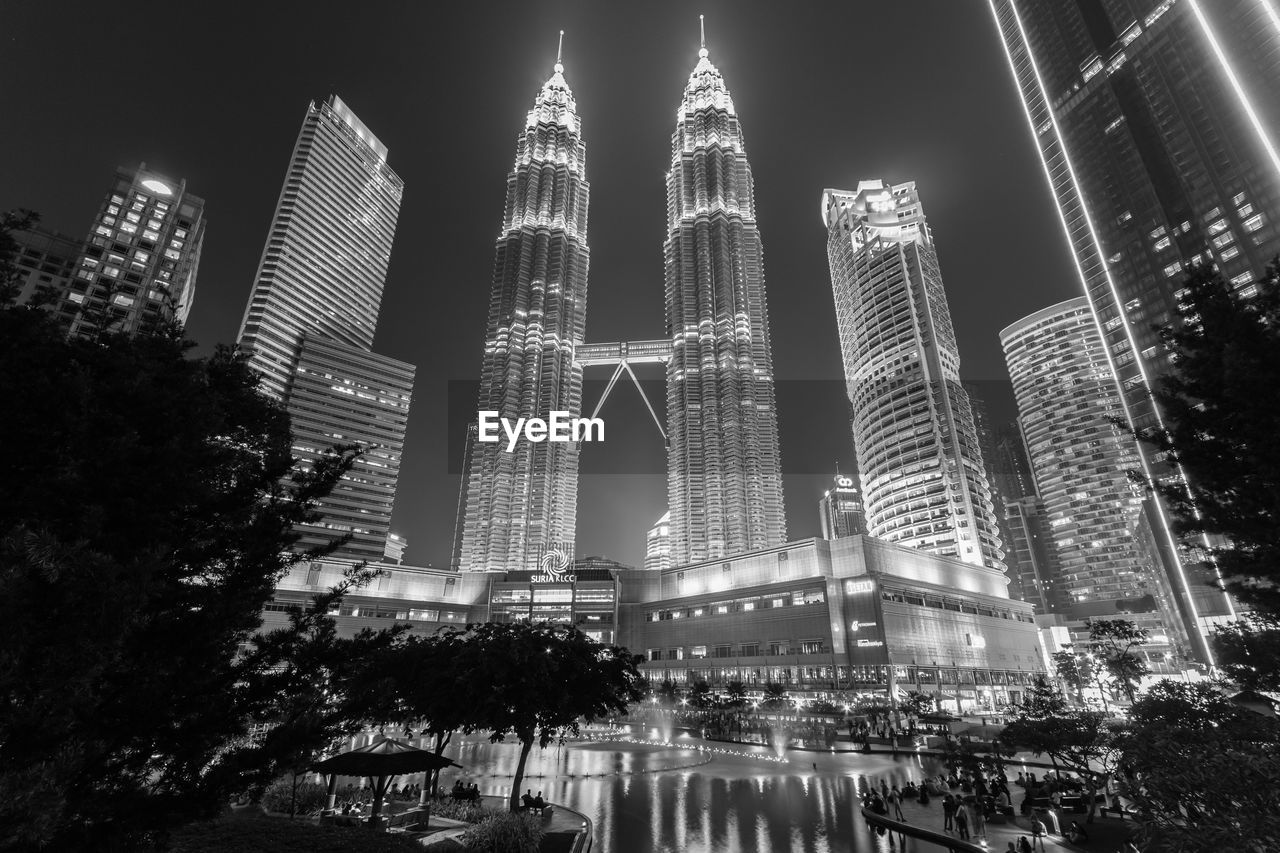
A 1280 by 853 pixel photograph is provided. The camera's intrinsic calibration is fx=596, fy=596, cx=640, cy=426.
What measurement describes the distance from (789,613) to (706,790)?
7690cm

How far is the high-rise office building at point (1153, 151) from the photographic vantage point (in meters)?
81.2

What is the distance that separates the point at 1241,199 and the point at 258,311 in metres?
218

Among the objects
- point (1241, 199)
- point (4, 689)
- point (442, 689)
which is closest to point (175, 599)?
point (4, 689)

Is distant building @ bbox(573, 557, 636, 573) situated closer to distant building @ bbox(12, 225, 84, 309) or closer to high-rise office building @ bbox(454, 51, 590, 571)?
high-rise office building @ bbox(454, 51, 590, 571)

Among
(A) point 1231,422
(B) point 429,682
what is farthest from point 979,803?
(B) point 429,682

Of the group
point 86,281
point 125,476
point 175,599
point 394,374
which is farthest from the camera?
point 394,374

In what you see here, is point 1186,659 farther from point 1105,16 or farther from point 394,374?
point 394,374

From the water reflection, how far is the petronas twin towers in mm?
108720

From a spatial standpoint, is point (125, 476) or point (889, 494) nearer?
point (125, 476)

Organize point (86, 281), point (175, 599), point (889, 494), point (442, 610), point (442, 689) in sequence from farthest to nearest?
point (889, 494) → point (442, 610) → point (86, 281) → point (442, 689) → point (175, 599)

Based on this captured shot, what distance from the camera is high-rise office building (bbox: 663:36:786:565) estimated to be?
513 feet

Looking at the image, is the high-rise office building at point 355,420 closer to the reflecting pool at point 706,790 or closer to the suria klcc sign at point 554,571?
the suria klcc sign at point 554,571

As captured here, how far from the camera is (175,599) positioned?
28.6 feet

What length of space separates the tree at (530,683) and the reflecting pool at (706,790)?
13.7 feet
